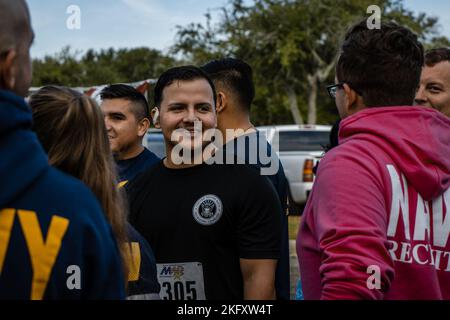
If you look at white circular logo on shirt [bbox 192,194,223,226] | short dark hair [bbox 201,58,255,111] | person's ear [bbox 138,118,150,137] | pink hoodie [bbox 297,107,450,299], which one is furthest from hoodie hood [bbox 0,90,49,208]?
person's ear [bbox 138,118,150,137]

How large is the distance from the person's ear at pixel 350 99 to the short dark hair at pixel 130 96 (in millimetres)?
2973

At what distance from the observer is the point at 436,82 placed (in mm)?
3959

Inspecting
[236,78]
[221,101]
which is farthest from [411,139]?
[236,78]

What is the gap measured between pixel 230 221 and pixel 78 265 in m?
1.54

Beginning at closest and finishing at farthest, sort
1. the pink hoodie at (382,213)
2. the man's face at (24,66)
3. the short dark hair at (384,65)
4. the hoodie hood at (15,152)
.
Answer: the hoodie hood at (15,152)
the man's face at (24,66)
the pink hoodie at (382,213)
the short dark hair at (384,65)

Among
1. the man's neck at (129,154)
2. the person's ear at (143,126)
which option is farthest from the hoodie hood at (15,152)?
the person's ear at (143,126)

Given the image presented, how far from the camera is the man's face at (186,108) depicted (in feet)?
11.5

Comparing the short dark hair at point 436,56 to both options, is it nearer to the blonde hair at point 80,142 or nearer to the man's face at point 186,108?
the man's face at point 186,108

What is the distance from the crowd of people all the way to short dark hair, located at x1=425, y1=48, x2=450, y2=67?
51.6 inches

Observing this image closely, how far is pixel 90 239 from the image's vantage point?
170cm

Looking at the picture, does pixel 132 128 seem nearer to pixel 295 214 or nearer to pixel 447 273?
pixel 447 273

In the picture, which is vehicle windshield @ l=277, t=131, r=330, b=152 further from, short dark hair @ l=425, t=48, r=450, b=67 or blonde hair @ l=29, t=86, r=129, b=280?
blonde hair @ l=29, t=86, r=129, b=280

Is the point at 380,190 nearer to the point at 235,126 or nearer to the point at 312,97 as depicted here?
the point at 235,126

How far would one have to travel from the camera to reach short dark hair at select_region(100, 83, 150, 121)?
519cm
